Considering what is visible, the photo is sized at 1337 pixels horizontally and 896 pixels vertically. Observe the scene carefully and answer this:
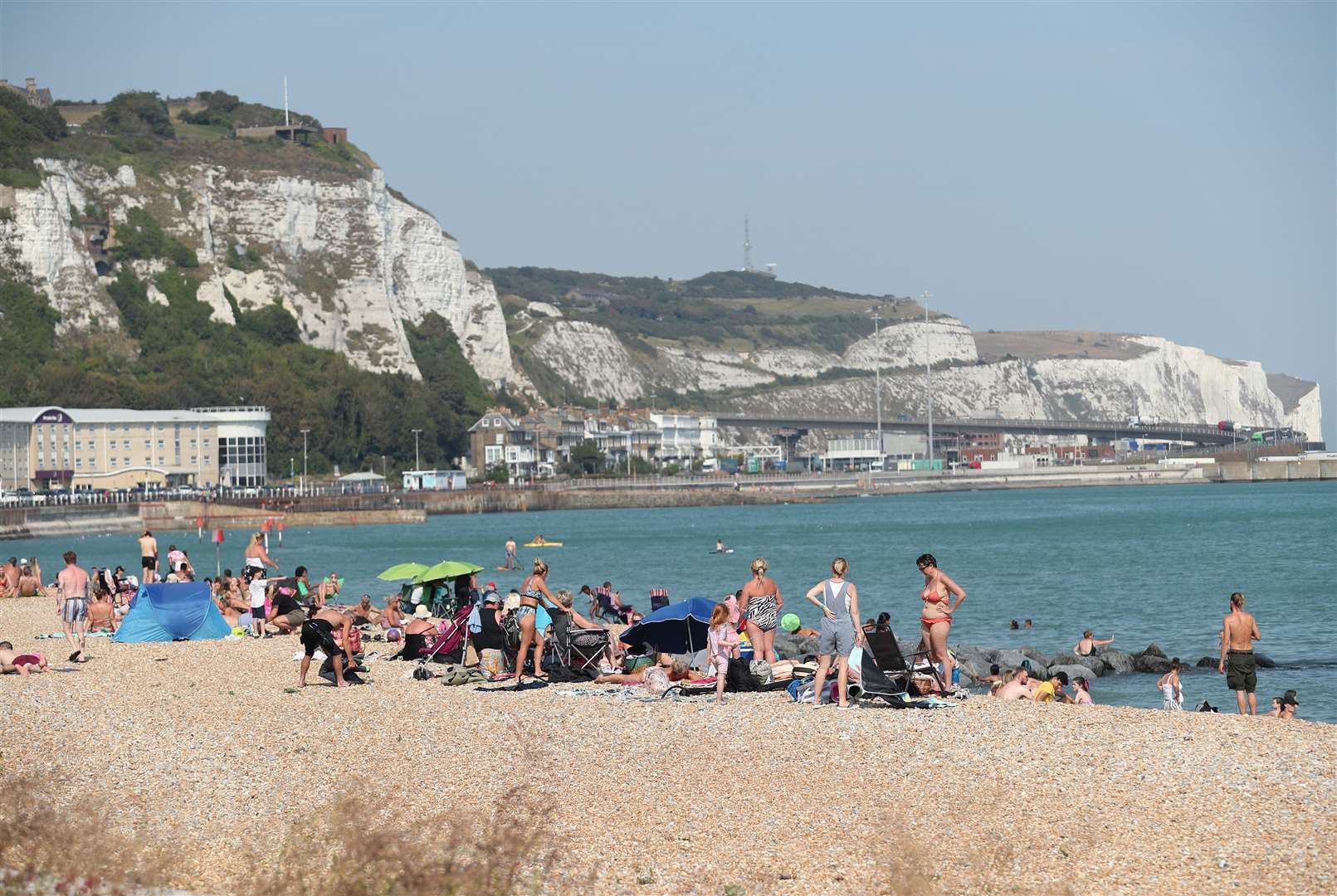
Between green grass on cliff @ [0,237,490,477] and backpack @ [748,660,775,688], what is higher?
green grass on cliff @ [0,237,490,477]

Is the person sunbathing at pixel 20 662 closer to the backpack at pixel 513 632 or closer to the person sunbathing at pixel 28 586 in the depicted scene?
the backpack at pixel 513 632

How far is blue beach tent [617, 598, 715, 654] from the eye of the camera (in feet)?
53.4

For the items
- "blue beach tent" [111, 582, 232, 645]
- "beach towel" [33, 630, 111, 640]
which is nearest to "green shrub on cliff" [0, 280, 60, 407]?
"beach towel" [33, 630, 111, 640]

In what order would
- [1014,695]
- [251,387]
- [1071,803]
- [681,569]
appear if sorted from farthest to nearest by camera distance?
[251,387], [681,569], [1014,695], [1071,803]

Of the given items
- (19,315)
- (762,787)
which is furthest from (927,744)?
(19,315)

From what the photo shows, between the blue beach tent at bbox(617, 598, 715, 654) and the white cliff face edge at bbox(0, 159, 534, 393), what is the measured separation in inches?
3557

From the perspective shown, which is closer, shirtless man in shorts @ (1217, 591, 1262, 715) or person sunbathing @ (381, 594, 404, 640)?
shirtless man in shorts @ (1217, 591, 1262, 715)

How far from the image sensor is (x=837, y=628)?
13.1 m

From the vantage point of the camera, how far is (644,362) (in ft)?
643

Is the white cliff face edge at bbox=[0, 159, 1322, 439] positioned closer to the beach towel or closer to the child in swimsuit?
the beach towel

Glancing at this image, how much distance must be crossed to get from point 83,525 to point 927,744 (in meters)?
67.0

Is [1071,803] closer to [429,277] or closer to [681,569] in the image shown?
[681,569]

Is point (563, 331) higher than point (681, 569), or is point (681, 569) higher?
point (563, 331)

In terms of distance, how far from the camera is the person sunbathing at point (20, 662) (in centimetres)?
1636
